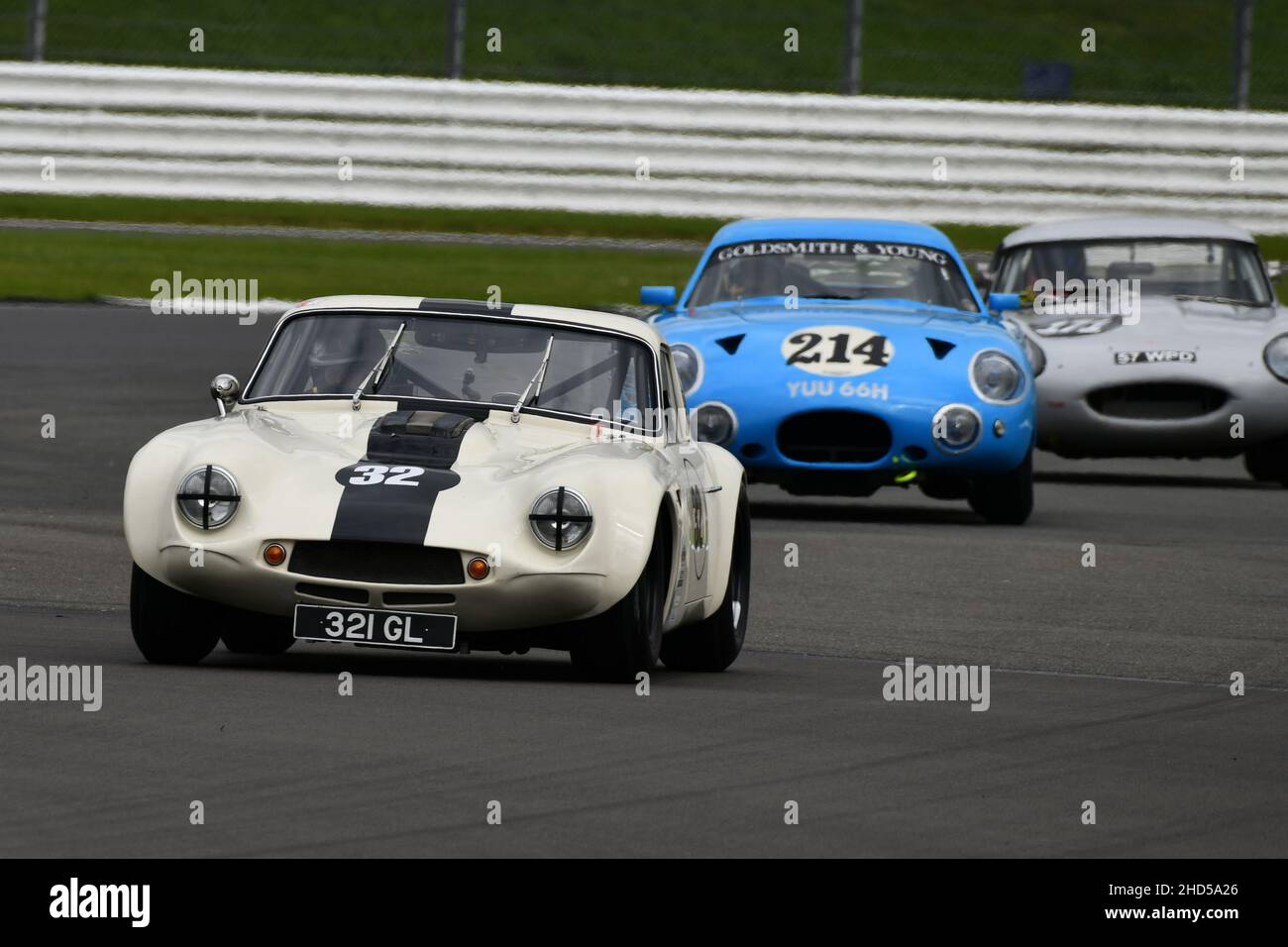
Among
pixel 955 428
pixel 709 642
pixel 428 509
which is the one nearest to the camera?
pixel 428 509

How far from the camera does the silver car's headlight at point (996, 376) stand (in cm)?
1237

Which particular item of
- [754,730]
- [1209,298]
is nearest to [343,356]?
[754,730]

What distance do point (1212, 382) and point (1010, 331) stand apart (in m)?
1.47

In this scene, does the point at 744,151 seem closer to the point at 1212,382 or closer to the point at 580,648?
the point at 1212,382

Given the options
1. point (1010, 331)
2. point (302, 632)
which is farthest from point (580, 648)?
point (1010, 331)

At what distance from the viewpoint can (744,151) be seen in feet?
76.8

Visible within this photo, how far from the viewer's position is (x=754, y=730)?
6.55 m

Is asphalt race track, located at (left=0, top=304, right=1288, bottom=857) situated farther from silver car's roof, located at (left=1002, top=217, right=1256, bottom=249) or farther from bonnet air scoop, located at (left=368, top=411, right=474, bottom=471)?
silver car's roof, located at (left=1002, top=217, right=1256, bottom=249)

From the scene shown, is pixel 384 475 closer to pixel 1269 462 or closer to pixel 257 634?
pixel 257 634

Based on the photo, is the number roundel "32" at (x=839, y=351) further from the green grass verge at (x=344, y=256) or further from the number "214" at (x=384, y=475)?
the green grass verge at (x=344, y=256)

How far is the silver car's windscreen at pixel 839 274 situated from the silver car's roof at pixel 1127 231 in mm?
2192

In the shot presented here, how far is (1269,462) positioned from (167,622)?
8934 millimetres

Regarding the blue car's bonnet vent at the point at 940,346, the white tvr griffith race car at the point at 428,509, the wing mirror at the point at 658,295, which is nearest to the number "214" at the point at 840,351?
the blue car's bonnet vent at the point at 940,346

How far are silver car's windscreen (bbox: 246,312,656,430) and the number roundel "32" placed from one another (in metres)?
4.07
